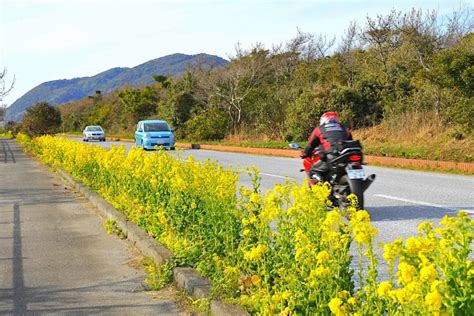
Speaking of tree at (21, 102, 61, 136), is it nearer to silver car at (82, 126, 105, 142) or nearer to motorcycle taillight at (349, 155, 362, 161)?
silver car at (82, 126, 105, 142)

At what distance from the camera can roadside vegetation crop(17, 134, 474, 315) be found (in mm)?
2566

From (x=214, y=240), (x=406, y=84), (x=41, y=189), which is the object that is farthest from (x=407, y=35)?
(x=214, y=240)

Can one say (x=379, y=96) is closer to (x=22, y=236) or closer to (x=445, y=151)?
(x=445, y=151)

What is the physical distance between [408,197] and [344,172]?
92.4 inches

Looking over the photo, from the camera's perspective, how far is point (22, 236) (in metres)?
8.00

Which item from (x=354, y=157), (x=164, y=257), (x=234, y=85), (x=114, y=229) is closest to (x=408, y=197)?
(x=354, y=157)

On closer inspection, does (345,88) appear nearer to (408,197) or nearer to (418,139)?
(418,139)

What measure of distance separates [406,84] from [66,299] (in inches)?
956

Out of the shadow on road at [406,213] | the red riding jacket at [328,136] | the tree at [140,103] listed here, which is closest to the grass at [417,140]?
the shadow on road at [406,213]

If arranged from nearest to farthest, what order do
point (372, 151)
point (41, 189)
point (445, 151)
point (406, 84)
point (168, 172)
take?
1. point (168, 172)
2. point (41, 189)
3. point (445, 151)
4. point (372, 151)
5. point (406, 84)

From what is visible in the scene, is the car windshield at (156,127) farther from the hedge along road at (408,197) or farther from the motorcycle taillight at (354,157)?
the motorcycle taillight at (354,157)

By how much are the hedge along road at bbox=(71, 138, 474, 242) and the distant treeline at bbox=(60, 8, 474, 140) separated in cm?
607

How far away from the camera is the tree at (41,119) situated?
4228cm

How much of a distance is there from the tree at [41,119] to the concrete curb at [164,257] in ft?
112
